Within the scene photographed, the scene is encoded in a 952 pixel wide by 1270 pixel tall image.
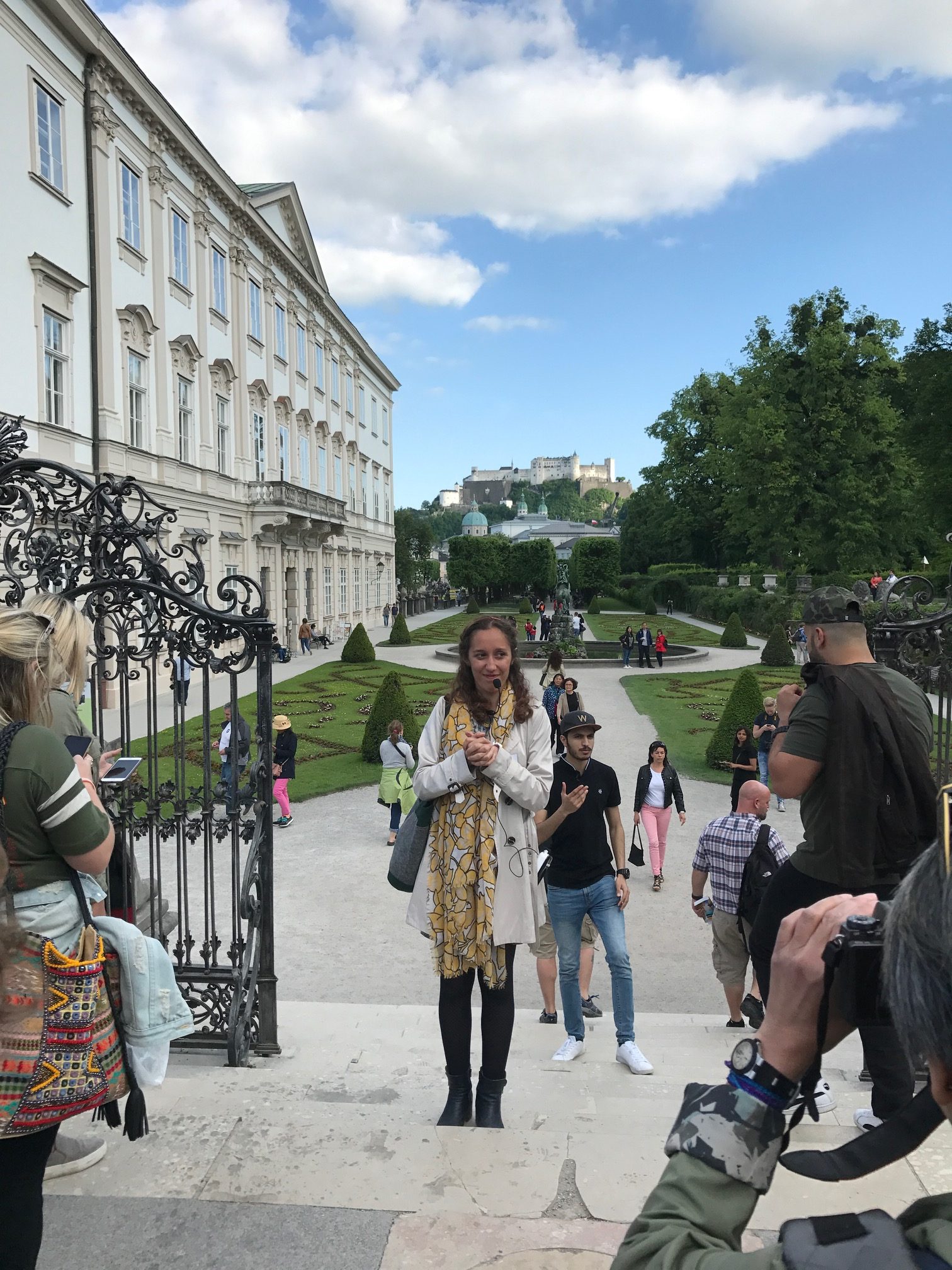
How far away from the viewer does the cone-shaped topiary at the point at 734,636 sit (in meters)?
32.2

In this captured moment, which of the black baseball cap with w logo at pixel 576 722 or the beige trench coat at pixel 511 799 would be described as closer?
the beige trench coat at pixel 511 799

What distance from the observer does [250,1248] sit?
253cm

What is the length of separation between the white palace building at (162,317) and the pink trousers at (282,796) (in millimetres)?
9103

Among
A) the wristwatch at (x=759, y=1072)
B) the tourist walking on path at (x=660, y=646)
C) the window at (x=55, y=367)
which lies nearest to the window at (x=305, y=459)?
the tourist walking on path at (x=660, y=646)

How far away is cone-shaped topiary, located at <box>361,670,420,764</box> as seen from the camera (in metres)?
13.3

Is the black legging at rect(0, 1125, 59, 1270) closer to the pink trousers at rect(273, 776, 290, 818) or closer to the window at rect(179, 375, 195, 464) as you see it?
the pink trousers at rect(273, 776, 290, 818)

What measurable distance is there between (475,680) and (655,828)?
5521mm

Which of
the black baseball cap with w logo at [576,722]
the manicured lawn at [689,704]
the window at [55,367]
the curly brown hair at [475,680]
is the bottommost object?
the manicured lawn at [689,704]

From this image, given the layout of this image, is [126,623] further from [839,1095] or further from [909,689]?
[839,1095]

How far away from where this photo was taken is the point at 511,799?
338 centimetres

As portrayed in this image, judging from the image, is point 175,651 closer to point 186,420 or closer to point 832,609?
point 832,609

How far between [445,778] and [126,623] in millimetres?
1919

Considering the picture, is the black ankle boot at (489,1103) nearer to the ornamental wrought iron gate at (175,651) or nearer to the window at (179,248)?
the ornamental wrought iron gate at (175,651)

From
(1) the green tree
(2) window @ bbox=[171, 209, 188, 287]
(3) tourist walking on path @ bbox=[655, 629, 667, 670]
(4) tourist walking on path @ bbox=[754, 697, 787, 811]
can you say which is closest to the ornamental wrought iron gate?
(4) tourist walking on path @ bbox=[754, 697, 787, 811]
